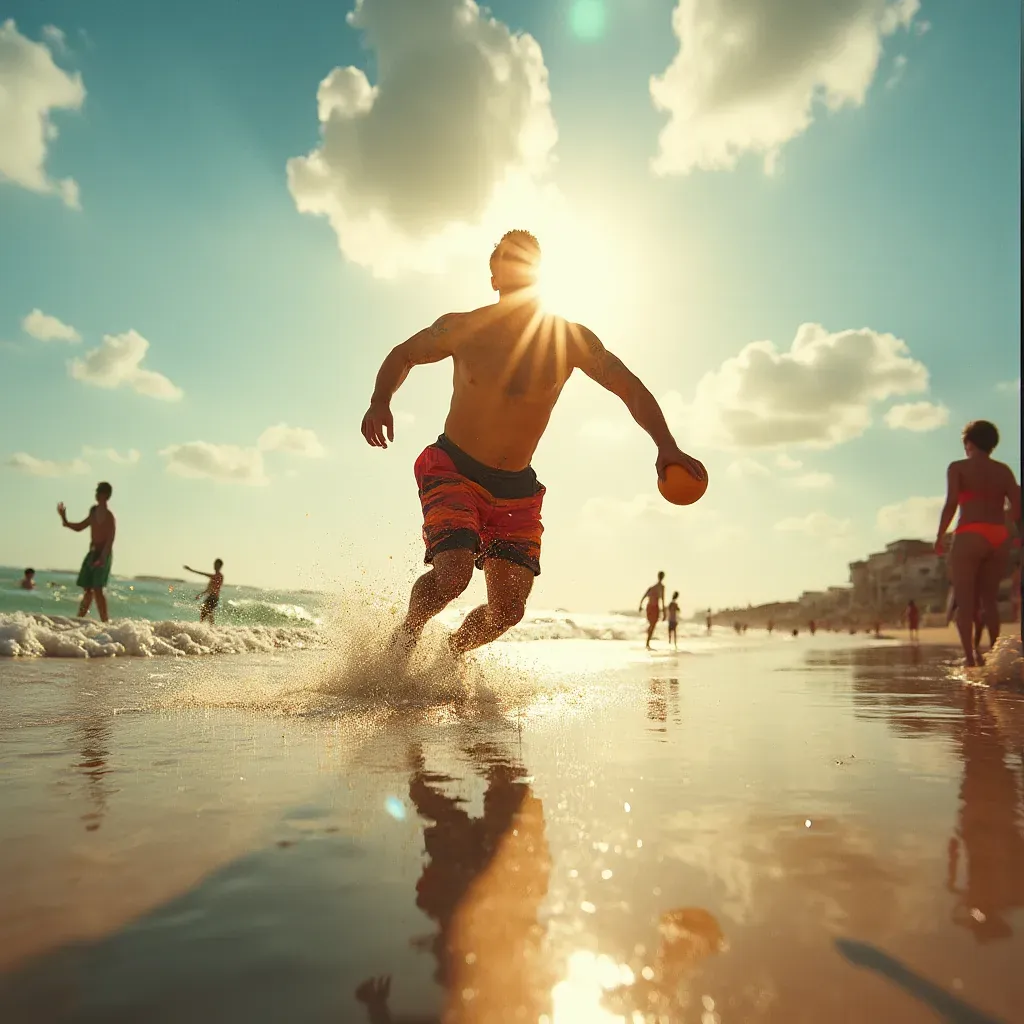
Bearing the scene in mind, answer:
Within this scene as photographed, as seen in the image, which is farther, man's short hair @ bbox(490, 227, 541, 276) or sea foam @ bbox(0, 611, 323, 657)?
sea foam @ bbox(0, 611, 323, 657)

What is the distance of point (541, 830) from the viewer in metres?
1.35

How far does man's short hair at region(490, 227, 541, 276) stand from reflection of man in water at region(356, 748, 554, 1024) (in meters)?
3.25

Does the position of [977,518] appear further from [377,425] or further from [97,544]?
[97,544]

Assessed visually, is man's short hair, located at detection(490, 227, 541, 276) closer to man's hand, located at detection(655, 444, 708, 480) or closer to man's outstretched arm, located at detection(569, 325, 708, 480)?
man's outstretched arm, located at detection(569, 325, 708, 480)

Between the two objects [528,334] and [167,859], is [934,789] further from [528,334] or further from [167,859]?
[528,334]

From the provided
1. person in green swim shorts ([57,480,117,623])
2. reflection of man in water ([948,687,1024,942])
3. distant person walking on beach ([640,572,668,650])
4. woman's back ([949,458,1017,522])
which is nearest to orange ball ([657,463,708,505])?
reflection of man in water ([948,687,1024,942])

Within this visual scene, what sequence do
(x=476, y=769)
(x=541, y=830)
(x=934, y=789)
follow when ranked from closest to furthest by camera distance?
1. (x=541, y=830)
2. (x=934, y=789)
3. (x=476, y=769)

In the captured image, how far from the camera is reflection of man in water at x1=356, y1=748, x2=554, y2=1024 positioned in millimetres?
780

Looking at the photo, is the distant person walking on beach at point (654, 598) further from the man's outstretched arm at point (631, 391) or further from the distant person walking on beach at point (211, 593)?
the man's outstretched arm at point (631, 391)

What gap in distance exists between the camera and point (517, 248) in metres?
4.23

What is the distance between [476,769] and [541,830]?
0.56 m

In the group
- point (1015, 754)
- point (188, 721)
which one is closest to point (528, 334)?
point (188, 721)

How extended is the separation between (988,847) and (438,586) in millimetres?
2691

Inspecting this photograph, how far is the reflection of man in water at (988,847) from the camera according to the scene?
99cm
